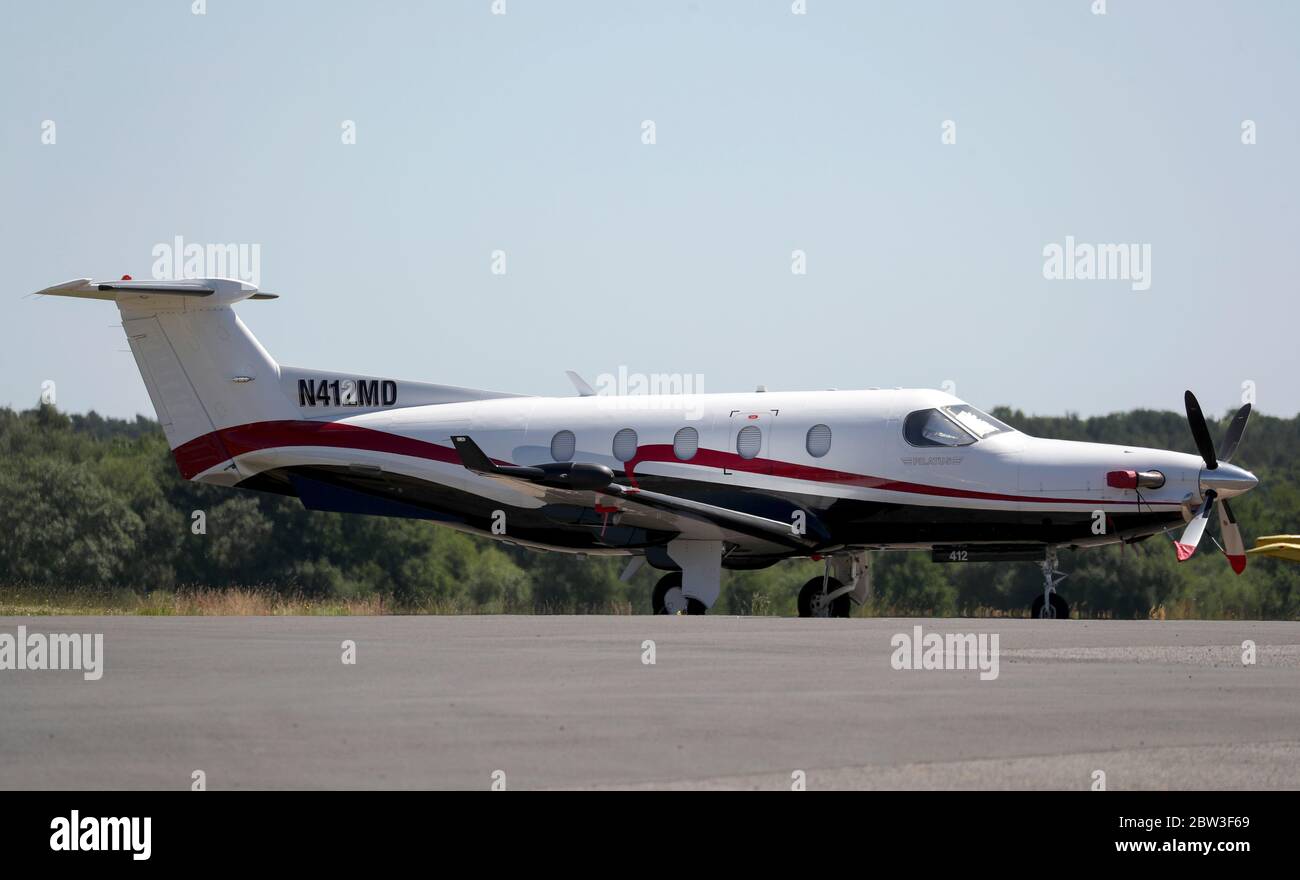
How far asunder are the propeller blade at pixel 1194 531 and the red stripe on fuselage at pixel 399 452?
98 cm

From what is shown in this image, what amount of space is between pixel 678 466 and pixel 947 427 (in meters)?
4.07

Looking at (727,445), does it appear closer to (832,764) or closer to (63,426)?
(832,764)

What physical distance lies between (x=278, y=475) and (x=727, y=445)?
809 centimetres

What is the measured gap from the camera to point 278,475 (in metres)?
28.5

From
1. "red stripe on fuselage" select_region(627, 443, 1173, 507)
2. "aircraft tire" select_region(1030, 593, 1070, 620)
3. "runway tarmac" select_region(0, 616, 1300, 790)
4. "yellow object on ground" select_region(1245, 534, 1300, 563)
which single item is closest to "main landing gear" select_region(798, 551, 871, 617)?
"red stripe on fuselage" select_region(627, 443, 1173, 507)

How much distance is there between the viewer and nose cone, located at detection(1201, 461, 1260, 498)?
2217 centimetres

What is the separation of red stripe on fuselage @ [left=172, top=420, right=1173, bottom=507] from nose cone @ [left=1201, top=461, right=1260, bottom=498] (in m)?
1.14

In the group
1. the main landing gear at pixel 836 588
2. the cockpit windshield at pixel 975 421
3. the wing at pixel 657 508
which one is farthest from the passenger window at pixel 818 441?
the main landing gear at pixel 836 588

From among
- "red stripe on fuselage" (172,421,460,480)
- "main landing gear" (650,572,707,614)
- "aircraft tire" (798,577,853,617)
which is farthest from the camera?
"red stripe on fuselage" (172,421,460,480)

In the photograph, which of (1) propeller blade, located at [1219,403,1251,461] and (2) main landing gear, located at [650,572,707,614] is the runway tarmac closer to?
(1) propeller blade, located at [1219,403,1251,461]

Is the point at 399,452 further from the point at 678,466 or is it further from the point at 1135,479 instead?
the point at 1135,479

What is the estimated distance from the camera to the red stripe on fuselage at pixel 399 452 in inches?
936

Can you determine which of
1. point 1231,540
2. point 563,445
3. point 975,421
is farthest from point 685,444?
point 1231,540

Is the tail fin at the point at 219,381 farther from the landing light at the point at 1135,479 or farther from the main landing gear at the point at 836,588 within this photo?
the landing light at the point at 1135,479
